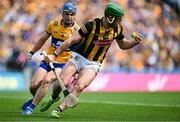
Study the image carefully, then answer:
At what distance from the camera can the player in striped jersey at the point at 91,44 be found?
12.0m

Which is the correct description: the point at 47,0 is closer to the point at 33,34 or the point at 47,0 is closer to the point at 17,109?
the point at 33,34

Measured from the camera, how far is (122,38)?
12.7 meters

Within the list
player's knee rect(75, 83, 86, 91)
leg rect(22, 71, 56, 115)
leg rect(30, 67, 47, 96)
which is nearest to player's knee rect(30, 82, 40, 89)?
leg rect(30, 67, 47, 96)

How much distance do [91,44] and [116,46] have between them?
14.2m

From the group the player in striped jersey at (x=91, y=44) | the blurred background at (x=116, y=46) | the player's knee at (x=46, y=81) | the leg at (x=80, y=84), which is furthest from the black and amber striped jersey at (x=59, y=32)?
the blurred background at (x=116, y=46)

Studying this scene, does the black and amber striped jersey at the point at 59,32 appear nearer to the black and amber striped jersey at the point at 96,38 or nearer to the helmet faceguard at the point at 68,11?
the helmet faceguard at the point at 68,11

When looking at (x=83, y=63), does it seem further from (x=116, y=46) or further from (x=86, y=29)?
(x=116, y=46)

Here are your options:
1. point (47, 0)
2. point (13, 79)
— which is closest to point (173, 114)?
point (13, 79)

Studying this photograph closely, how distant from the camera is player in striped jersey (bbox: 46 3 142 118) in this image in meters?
12.0

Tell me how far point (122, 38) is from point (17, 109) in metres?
3.52

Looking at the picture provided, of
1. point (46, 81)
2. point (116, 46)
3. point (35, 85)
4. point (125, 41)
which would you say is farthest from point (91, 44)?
point (116, 46)

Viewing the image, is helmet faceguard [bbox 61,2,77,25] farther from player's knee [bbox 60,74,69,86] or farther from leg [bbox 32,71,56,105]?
player's knee [bbox 60,74,69,86]

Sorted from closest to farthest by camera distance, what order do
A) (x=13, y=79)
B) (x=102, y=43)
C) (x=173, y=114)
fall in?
(x=102, y=43) < (x=173, y=114) < (x=13, y=79)

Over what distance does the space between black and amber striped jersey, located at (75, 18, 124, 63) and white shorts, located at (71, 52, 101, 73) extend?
0.09 meters
